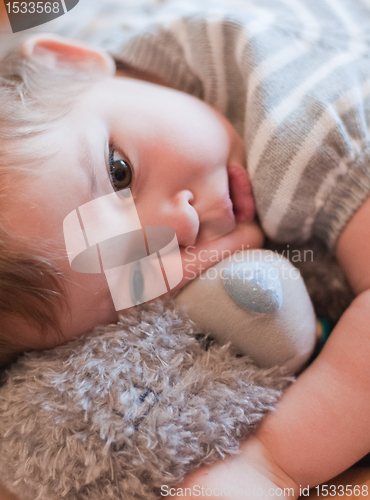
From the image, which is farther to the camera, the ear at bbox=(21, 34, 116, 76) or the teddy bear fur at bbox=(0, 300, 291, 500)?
the ear at bbox=(21, 34, 116, 76)

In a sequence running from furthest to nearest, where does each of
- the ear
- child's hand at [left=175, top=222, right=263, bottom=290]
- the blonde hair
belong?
the ear < child's hand at [left=175, top=222, right=263, bottom=290] < the blonde hair

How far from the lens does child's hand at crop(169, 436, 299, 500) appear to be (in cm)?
48

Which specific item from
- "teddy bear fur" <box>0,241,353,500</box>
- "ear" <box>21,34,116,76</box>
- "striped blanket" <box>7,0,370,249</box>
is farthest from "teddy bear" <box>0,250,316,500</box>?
"ear" <box>21,34,116,76</box>

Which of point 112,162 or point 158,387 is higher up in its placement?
point 112,162

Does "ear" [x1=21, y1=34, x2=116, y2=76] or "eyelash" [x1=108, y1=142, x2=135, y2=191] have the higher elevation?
"ear" [x1=21, y1=34, x2=116, y2=76]

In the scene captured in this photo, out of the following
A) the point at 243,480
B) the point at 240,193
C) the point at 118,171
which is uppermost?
the point at 118,171

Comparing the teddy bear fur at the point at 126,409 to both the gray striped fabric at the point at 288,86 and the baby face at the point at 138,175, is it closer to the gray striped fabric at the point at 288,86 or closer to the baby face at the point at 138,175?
the baby face at the point at 138,175

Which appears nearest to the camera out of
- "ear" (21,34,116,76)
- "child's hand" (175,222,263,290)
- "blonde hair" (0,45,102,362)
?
"blonde hair" (0,45,102,362)

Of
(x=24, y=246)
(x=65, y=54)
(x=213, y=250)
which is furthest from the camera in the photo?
(x=65, y=54)

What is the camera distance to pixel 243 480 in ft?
1.62

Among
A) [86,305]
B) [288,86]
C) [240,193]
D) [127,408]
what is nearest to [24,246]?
[86,305]

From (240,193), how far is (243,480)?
42cm

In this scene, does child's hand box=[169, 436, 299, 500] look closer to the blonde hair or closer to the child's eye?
the blonde hair

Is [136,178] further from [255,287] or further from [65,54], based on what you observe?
[65,54]
